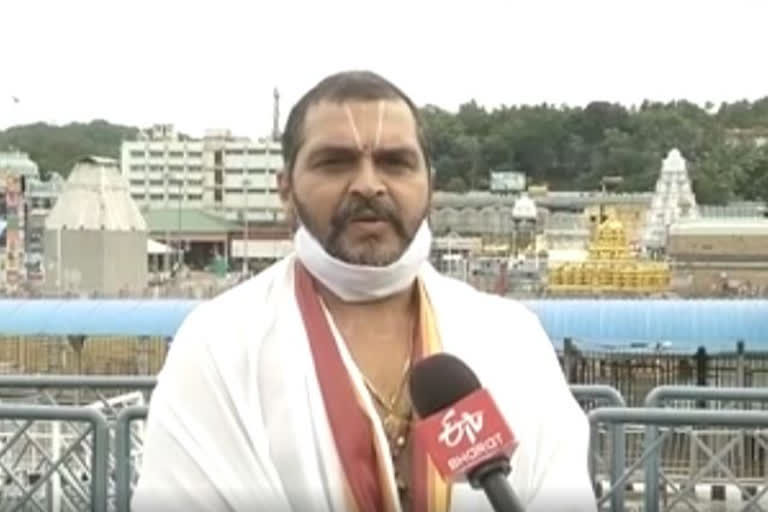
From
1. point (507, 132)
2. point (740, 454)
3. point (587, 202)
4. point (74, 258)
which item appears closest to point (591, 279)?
point (74, 258)

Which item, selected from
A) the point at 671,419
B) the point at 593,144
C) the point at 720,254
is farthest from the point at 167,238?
the point at 671,419

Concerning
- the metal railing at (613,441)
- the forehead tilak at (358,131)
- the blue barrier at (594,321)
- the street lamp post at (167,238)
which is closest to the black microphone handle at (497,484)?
the forehead tilak at (358,131)

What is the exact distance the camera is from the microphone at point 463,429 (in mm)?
1447

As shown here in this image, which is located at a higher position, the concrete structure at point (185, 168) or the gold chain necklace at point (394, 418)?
the gold chain necklace at point (394, 418)

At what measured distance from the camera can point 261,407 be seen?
1678 millimetres

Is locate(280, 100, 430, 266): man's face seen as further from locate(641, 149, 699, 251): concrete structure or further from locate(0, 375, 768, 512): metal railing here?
locate(641, 149, 699, 251): concrete structure

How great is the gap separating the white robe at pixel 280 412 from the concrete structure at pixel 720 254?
109 feet

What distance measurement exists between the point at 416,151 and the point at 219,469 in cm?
46

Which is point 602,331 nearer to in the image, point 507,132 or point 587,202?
point 587,202

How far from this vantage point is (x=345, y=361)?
1.70 metres

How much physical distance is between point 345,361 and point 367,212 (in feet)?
0.60

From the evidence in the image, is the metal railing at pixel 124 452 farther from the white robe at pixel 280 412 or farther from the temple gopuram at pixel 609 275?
the temple gopuram at pixel 609 275

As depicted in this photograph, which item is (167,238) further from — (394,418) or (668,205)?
(394,418)

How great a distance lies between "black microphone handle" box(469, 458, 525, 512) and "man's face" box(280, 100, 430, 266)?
37cm
